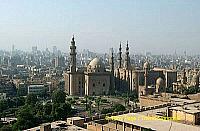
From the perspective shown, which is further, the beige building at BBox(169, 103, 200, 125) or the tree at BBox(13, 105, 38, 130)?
the tree at BBox(13, 105, 38, 130)

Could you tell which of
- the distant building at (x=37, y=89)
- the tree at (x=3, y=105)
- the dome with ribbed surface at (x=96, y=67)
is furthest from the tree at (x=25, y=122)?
the distant building at (x=37, y=89)

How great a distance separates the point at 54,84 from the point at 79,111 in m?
17.7

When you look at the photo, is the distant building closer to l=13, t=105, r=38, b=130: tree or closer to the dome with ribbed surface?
the dome with ribbed surface

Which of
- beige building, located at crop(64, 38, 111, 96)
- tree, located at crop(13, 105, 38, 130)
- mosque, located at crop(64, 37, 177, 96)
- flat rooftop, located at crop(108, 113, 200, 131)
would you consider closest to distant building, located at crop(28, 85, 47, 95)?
mosque, located at crop(64, 37, 177, 96)

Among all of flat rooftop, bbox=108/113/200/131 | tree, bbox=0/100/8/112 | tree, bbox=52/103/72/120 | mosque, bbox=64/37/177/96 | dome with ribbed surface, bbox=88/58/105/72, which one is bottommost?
tree, bbox=0/100/8/112

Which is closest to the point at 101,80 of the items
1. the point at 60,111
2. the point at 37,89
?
the point at 37,89

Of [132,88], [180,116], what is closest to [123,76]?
[132,88]

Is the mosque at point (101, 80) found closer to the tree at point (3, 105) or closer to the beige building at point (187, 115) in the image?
the tree at point (3, 105)

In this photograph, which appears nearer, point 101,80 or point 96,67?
point 101,80

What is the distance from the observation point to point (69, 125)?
1220cm

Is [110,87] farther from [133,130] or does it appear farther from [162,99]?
[133,130]

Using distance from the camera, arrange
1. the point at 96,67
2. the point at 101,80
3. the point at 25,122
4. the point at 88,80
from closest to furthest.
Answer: the point at 25,122 → the point at 88,80 → the point at 101,80 → the point at 96,67

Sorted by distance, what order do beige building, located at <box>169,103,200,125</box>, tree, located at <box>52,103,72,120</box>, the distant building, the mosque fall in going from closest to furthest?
beige building, located at <box>169,103,200,125</box> < tree, located at <box>52,103,72,120</box> < the mosque < the distant building

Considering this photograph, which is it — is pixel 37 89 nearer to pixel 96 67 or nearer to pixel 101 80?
pixel 96 67
